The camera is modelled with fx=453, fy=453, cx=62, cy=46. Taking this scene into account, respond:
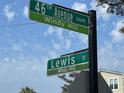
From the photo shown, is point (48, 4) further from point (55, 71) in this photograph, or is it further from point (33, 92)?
point (33, 92)

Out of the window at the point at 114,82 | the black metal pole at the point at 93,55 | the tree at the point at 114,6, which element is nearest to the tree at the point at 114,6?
the tree at the point at 114,6

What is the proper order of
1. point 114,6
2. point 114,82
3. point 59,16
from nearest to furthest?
point 59,16, point 114,6, point 114,82

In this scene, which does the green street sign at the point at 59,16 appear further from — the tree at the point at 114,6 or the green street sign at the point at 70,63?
the tree at the point at 114,6

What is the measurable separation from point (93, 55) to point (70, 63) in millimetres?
689

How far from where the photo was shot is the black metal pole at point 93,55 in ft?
38.8

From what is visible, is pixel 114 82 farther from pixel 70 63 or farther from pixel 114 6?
pixel 70 63

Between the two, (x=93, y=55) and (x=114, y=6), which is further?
(x=114, y=6)

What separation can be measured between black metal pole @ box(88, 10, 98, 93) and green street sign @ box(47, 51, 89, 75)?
0.58 ft

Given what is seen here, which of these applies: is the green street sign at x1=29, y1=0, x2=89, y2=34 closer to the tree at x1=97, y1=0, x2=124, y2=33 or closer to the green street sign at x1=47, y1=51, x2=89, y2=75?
the green street sign at x1=47, y1=51, x2=89, y2=75

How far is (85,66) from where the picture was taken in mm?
12633

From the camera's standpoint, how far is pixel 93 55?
12.7 m

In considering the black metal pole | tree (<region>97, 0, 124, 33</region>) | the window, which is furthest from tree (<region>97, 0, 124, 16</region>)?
the window

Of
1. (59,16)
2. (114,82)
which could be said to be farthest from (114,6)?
(114,82)

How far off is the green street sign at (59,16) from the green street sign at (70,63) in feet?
2.57
